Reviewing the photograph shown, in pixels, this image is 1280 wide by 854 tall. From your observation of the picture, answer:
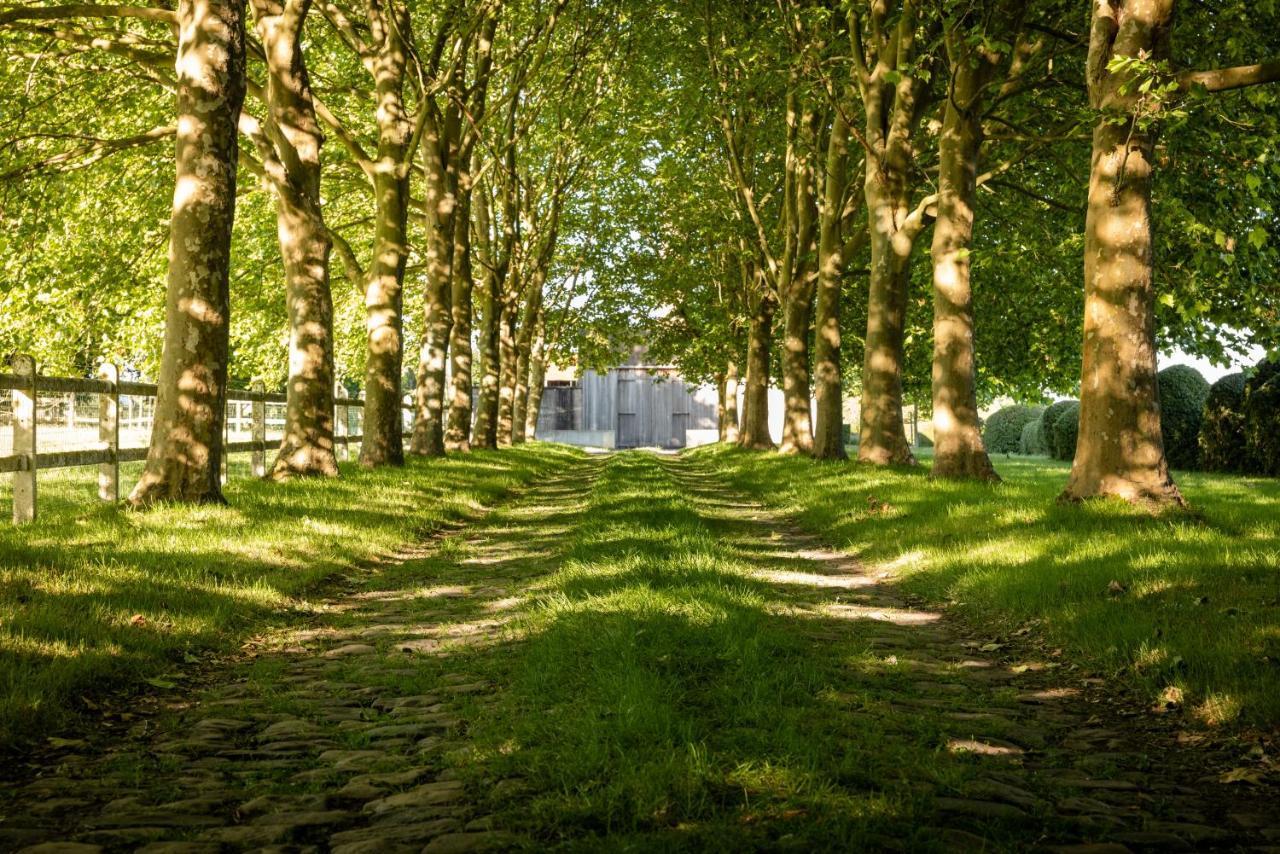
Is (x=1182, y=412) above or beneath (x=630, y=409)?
beneath

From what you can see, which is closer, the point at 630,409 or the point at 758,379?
the point at 758,379

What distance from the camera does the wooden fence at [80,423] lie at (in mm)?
9766

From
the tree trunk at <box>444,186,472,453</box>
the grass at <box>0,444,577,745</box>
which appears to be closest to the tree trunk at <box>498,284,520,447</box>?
the tree trunk at <box>444,186,472,453</box>

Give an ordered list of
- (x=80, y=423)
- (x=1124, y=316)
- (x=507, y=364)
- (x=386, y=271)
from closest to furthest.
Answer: (x=1124, y=316), (x=80, y=423), (x=386, y=271), (x=507, y=364)

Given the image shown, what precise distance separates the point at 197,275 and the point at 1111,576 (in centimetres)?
820

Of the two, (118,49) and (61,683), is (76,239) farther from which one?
(61,683)

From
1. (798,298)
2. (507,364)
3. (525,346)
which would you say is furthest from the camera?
(525,346)

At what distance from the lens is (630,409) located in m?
56.7

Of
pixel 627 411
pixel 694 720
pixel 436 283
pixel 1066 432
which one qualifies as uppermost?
pixel 436 283

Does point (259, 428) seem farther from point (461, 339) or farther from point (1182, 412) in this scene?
point (1182, 412)

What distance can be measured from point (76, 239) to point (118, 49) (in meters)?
5.93

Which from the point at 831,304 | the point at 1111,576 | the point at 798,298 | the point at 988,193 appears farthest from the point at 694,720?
the point at 798,298

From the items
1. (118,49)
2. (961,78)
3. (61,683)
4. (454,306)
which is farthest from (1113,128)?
(454,306)

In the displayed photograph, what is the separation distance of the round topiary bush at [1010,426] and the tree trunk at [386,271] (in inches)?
1352
